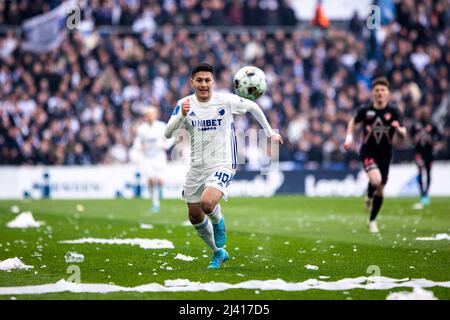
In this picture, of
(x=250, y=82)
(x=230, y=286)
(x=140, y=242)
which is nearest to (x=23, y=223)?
(x=140, y=242)

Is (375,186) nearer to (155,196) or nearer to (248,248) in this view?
(248,248)

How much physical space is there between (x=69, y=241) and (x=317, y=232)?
4.70m

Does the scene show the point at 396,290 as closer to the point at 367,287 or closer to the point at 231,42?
the point at 367,287

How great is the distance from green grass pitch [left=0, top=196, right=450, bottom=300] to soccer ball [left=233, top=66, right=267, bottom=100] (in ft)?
7.48

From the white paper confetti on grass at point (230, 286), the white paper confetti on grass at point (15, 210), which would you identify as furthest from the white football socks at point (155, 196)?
the white paper confetti on grass at point (230, 286)

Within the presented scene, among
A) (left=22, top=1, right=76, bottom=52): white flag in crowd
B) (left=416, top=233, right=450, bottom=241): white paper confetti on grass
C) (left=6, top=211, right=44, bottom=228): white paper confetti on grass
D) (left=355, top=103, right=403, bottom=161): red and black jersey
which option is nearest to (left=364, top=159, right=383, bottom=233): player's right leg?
(left=355, top=103, right=403, bottom=161): red and black jersey

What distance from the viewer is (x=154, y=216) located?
20.5 metres

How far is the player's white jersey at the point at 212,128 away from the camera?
11.1m

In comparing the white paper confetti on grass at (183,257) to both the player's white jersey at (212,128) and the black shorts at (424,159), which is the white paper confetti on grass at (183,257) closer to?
the player's white jersey at (212,128)

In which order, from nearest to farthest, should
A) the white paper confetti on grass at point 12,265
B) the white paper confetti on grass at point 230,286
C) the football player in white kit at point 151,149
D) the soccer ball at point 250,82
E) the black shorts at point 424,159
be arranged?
the white paper confetti on grass at point 230,286, the white paper confetti on grass at point 12,265, the soccer ball at point 250,82, the football player in white kit at point 151,149, the black shorts at point 424,159

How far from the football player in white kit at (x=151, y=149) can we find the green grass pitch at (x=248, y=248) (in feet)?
3.34

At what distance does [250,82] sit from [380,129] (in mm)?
5366
